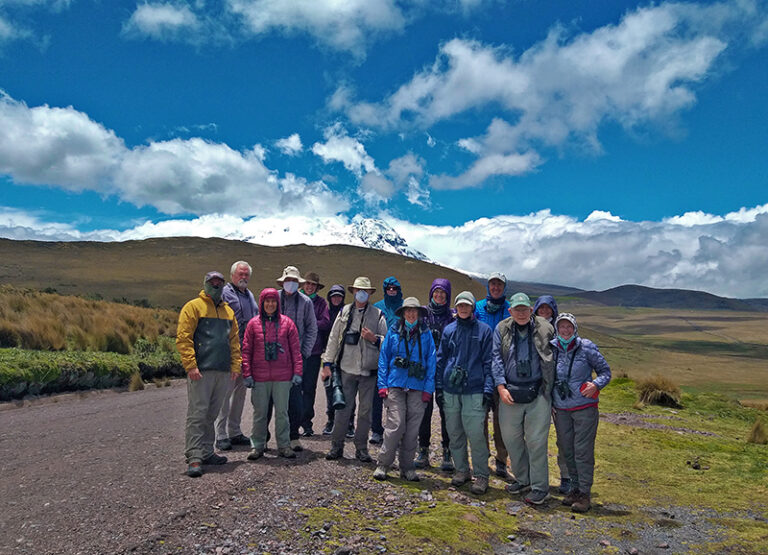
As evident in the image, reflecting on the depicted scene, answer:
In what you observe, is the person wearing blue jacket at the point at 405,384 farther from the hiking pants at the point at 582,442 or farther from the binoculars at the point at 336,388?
the hiking pants at the point at 582,442

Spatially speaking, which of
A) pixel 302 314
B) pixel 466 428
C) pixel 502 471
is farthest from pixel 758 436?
pixel 302 314

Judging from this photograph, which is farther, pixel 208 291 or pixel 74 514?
pixel 208 291

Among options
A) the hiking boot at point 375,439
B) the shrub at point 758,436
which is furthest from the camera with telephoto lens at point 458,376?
the shrub at point 758,436

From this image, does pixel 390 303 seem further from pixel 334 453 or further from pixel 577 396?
pixel 577 396

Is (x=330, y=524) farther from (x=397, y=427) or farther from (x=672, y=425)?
(x=672, y=425)

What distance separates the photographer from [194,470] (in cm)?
569

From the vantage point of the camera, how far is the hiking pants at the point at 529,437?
19.7 ft

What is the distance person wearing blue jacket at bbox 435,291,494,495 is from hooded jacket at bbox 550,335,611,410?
2.47ft

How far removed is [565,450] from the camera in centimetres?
626

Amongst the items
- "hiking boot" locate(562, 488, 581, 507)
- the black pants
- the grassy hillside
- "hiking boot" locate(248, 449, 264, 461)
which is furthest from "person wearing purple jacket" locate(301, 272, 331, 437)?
the grassy hillside

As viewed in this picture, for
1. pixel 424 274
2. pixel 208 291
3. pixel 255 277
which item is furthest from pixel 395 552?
pixel 424 274

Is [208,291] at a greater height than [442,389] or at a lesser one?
greater

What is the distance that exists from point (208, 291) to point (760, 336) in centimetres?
21833

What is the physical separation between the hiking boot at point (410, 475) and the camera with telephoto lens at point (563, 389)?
6.18 feet
